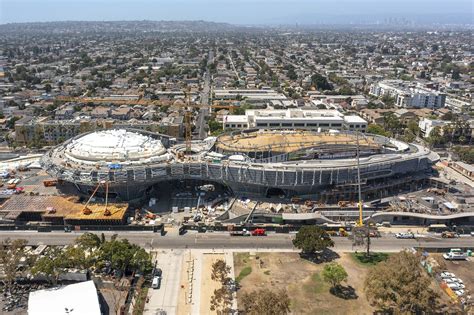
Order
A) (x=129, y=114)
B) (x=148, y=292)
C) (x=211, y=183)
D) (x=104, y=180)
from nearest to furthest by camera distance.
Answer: (x=148, y=292) → (x=104, y=180) → (x=211, y=183) → (x=129, y=114)

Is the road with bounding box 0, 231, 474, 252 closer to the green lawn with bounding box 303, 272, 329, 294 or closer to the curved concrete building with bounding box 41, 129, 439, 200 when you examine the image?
the green lawn with bounding box 303, 272, 329, 294

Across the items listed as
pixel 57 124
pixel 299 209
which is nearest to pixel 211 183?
pixel 299 209

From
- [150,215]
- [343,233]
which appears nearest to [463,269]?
[343,233]

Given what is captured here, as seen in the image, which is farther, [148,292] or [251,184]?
[251,184]

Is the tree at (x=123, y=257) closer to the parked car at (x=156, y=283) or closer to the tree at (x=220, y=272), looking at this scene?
the parked car at (x=156, y=283)

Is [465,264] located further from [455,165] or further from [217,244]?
[455,165]

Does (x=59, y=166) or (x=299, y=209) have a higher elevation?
(x=59, y=166)

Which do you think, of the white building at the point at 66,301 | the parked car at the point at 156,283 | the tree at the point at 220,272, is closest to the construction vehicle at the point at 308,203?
the tree at the point at 220,272
